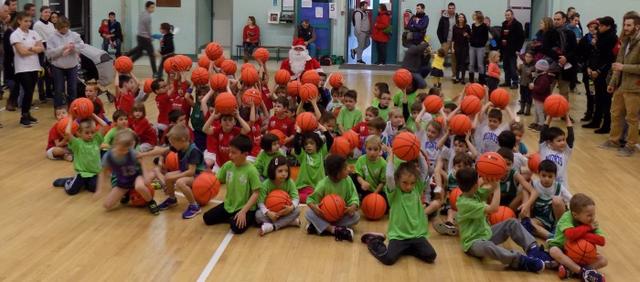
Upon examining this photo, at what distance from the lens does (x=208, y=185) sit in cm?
735

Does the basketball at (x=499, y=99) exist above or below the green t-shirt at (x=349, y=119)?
above

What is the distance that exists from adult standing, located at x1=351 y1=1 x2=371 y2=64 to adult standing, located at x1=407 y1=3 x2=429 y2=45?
5.00 feet

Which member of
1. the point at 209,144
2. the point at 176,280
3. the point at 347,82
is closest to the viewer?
the point at 176,280

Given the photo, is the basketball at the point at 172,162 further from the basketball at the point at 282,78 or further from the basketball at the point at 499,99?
the basketball at the point at 499,99

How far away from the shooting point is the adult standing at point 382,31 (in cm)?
2061

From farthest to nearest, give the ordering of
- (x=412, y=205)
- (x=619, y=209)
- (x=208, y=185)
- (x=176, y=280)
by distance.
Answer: (x=619, y=209)
(x=208, y=185)
(x=412, y=205)
(x=176, y=280)

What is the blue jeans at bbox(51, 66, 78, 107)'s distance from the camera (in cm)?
1192

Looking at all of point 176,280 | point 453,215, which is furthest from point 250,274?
point 453,215

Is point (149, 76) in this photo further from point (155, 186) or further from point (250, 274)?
point (250, 274)

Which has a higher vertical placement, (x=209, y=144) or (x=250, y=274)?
(x=209, y=144)

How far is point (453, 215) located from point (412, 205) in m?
1.08

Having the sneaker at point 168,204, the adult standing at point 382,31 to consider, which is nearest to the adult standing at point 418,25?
the adult standing at point 382,31

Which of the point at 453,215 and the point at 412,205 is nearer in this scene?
the point at 412,205

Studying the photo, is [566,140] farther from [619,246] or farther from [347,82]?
[347,82]
